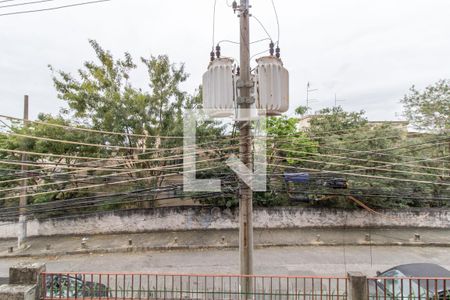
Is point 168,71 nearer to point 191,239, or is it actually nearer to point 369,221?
point 191,239

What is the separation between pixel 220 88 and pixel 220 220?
26.8 ft

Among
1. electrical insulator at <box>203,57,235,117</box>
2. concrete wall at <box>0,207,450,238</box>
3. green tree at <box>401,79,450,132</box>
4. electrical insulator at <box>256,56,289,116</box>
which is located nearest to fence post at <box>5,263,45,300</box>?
electrical insulator at <box>203,57,235,117</box>

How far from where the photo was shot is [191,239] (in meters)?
9.70

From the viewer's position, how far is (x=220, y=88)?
3549 millimetres

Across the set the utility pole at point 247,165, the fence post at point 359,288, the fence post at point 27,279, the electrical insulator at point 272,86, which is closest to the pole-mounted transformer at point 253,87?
the electrical insulator at point 272,86

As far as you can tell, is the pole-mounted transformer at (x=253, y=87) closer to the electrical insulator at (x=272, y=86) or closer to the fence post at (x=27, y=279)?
the electrical insulator at (x=272, y=86)

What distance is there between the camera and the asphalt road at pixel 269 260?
295 inches

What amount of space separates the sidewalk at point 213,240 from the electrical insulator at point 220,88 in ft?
22.8

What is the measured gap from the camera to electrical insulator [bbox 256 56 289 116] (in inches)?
135

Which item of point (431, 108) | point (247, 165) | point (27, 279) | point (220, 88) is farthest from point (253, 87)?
point (431, 108)

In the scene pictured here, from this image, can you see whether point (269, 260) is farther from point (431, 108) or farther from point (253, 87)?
point (431, 108)

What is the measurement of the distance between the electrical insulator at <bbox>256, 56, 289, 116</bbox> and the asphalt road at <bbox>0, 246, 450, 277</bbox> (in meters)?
5.73

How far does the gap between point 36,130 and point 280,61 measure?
29.9 feet

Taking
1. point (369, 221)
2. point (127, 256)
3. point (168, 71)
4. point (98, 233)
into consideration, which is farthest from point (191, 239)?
point (369, 221)
